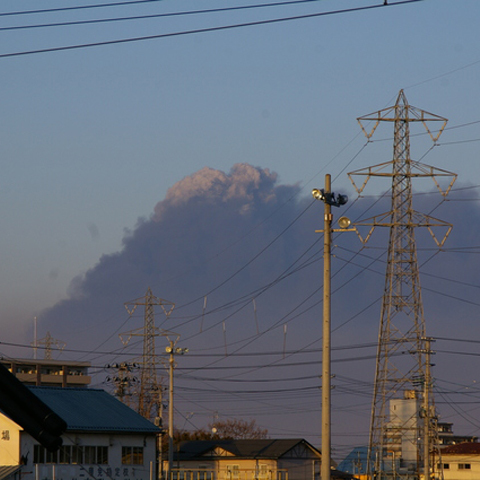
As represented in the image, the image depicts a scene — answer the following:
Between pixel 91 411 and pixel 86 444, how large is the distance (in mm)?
3437

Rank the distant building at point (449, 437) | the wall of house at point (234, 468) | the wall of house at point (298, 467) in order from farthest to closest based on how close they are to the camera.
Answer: the distant building at point (449, 437)
the wall of house at point (298, 467)
the wall of house at point (234, 468)

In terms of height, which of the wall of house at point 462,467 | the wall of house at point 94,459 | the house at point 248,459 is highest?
the wall of house at point 94,459

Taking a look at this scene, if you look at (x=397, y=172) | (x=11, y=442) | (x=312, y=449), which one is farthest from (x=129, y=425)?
(x=312, y=449)

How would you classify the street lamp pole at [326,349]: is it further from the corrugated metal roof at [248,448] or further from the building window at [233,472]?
the corrugated metal roof at [248,448]

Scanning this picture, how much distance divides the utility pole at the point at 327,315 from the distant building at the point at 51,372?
11971 cm

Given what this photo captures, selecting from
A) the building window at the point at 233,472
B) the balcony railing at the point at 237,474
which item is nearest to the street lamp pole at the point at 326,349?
the balcony railing at the point at 237,474

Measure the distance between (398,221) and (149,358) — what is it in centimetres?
4179

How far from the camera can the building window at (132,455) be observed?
51.9 meters

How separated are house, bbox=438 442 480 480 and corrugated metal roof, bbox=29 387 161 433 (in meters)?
54.2

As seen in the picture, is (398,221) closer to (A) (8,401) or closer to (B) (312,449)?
(B) (312,449)

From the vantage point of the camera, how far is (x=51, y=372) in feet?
506

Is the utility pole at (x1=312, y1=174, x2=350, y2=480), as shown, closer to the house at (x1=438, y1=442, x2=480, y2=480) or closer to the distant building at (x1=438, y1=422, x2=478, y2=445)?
the house at (x1=438, y1=442, x2=480, y2=480)

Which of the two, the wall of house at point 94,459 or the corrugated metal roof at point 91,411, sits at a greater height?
the corrugated metal roof at point 91,411

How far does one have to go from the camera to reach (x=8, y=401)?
43.5 feet
